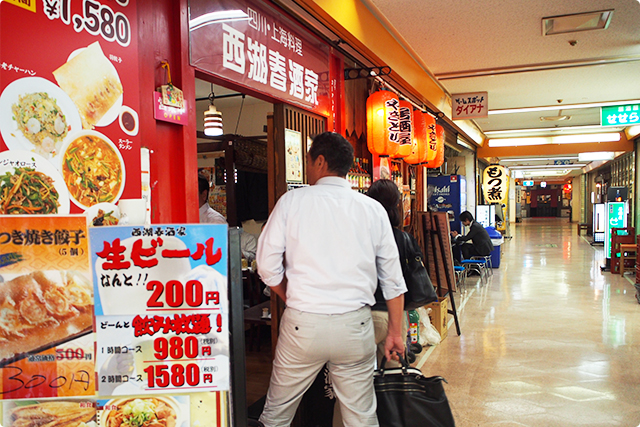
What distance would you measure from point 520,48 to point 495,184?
32.9 feet

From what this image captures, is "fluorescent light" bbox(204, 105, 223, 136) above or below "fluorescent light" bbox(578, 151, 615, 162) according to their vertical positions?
below

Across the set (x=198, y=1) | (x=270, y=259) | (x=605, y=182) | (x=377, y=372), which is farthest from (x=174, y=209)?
(x=605, y=182)

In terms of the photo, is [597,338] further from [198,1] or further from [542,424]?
[198,1]

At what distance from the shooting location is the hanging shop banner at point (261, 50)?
2.51 meters

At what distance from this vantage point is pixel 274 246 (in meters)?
2.19

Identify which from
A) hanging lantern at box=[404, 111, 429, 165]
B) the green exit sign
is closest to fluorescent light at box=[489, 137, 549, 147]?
the green exit sign

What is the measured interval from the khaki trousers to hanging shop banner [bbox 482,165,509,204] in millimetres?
14142

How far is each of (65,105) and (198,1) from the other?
1075 millimetres

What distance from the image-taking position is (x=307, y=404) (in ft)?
10.4

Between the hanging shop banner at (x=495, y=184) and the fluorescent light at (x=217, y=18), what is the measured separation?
544 inches

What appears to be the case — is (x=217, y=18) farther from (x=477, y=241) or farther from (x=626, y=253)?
(x=626, y=253)

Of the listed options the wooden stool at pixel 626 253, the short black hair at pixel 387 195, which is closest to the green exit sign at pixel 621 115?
the wooden stool at pixel 626 253

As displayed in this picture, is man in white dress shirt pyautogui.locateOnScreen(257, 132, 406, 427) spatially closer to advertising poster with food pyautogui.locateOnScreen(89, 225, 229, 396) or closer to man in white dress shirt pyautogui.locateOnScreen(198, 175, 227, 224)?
advertising poster with food pyautogui.locateOnScreen(89, 225, 229, 396)

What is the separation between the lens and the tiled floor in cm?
359
